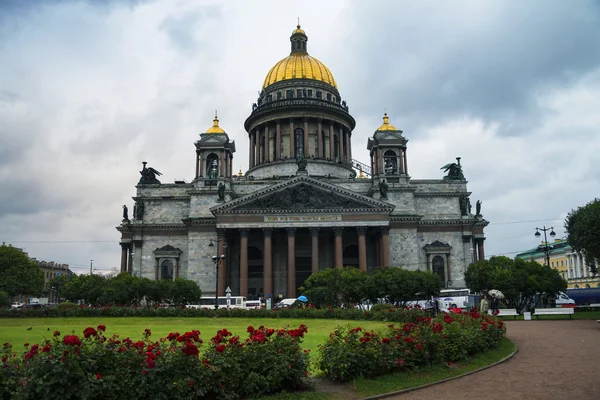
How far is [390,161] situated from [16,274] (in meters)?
56.1

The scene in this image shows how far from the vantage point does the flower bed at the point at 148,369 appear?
1013cm

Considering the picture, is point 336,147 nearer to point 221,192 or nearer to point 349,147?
point 349,147

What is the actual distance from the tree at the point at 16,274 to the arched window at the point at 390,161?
5480cm

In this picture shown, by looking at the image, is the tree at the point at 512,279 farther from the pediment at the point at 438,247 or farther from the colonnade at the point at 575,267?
the colonnade at the point at 575,267

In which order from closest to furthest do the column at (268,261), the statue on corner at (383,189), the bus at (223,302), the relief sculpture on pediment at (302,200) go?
1. the bus at (223,302)
2. the column at (268,261)
3. the relief sculpture on pediment at (302,200)
4. the statue on corner at (383,189)

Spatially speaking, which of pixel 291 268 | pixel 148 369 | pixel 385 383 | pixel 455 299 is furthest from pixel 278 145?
pixel 148 369

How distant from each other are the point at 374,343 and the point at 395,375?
1117mm

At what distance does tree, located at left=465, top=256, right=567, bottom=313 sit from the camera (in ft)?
151

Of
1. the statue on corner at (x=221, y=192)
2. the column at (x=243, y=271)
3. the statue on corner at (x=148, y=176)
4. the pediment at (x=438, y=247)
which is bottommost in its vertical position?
the column at (x=243, y=271)

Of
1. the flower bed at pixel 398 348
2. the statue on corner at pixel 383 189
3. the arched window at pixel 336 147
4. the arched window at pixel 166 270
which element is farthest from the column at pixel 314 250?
the flower bed at pixel 398 348

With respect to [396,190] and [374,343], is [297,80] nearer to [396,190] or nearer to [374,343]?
[396,190]

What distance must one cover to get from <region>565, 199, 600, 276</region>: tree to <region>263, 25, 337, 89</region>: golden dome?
49.9 metres

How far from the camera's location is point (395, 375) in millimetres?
15328

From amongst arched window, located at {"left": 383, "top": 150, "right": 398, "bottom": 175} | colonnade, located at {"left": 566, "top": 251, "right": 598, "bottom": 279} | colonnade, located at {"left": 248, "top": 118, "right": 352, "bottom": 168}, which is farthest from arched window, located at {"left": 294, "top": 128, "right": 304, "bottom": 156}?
colonnade, located at {"left": 566, "top": 251, "right": 598, "bottom": 279}
